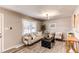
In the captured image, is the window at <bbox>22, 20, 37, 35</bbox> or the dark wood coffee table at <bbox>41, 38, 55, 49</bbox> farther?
the dark wood coffee table at <bbox>41, 38, 55, 49</bbox>

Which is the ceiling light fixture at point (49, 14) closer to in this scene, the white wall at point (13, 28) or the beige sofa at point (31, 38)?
the white wall at point (13, 28)

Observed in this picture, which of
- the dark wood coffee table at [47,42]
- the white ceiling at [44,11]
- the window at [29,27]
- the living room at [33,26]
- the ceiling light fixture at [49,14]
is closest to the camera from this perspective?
the white ceiling at [44,11]

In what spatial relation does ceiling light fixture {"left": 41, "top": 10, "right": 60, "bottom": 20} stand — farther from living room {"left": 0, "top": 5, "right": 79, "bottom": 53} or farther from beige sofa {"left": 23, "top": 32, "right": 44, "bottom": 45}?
beige sofa {"left": 23, "top": 32, "right": 44, "bottom": 45}

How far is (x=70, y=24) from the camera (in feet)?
9.45

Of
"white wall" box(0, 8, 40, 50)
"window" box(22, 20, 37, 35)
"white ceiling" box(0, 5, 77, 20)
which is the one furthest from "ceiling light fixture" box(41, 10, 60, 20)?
"window" box(22, 20, 37, 35)

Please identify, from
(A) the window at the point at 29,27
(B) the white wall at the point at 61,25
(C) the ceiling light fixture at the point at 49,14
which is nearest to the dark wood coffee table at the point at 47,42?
(B) the white wall at the point at 61,25

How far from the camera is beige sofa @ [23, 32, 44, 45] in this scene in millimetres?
3454

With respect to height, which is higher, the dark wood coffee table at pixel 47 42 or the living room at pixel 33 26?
the living room at pixel 33 26

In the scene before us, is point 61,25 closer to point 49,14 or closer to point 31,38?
point 49,14

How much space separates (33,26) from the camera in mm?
3270

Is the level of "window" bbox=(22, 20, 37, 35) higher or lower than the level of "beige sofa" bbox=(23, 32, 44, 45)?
higher

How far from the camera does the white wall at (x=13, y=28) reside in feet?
9.64
